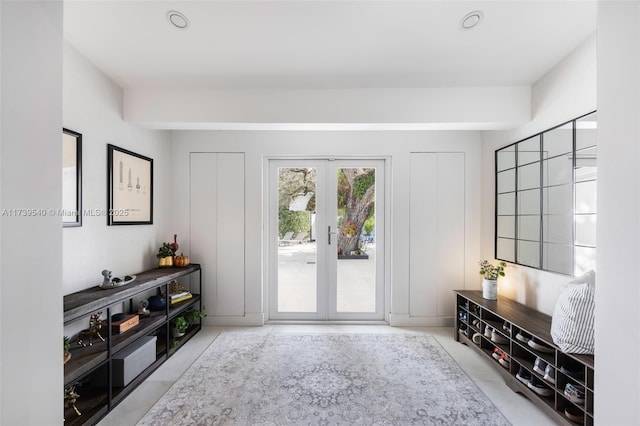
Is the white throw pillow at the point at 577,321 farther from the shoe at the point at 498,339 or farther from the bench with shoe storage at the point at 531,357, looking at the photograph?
the shoe at the point at 498,339

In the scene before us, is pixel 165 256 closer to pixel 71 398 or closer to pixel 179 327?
pixel 179 327

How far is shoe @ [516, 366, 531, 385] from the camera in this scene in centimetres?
207

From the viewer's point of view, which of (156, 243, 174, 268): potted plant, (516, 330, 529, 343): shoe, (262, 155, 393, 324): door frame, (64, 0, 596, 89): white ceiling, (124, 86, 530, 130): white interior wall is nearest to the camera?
(64, 0, 596, 89): white ceiling

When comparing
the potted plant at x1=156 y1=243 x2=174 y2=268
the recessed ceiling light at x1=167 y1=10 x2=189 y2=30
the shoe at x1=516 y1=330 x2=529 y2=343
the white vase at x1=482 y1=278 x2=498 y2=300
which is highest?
the recessed ceiling light at x1=167 y1=10 x2=189 y2=30

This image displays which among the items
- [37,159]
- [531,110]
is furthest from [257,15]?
[531,110]

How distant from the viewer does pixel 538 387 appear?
1.97 meters

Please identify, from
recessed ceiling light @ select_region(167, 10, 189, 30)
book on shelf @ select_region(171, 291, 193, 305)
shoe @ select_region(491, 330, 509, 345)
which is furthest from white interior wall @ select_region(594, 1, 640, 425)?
book on shelf @ select_region(171, 291, 193, 305)

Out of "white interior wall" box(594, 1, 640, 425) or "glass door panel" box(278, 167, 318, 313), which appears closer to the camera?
"white interior wall" box(594, 1, 640, 425)

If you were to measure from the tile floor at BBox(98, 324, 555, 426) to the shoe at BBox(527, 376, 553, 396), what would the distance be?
144mm

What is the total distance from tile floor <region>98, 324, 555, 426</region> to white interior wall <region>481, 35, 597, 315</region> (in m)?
0.74

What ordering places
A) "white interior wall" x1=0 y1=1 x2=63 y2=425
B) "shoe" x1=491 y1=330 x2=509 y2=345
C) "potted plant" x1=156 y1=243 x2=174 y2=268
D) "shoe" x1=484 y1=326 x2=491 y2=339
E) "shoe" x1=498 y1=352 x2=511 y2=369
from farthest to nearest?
"potted plant" x1=156 y1=243 x2=174 y2=268, "shoe" x1=484 y1=326 x2=491 y2=339, "shoe" x1=491 y1=330 x2=509 y2=345, "shoe" x1=498 y1=352 x2=511 y2=369, "white interior wall" x1=0 y1=1 x2=63 y2=425

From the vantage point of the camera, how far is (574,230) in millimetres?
2125

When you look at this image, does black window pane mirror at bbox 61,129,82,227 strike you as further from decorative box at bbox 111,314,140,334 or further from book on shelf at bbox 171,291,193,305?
book on shelf at bbox 171,291,193,305

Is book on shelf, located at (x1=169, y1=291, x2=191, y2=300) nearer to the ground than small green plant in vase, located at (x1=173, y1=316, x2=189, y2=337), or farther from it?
farther from it
